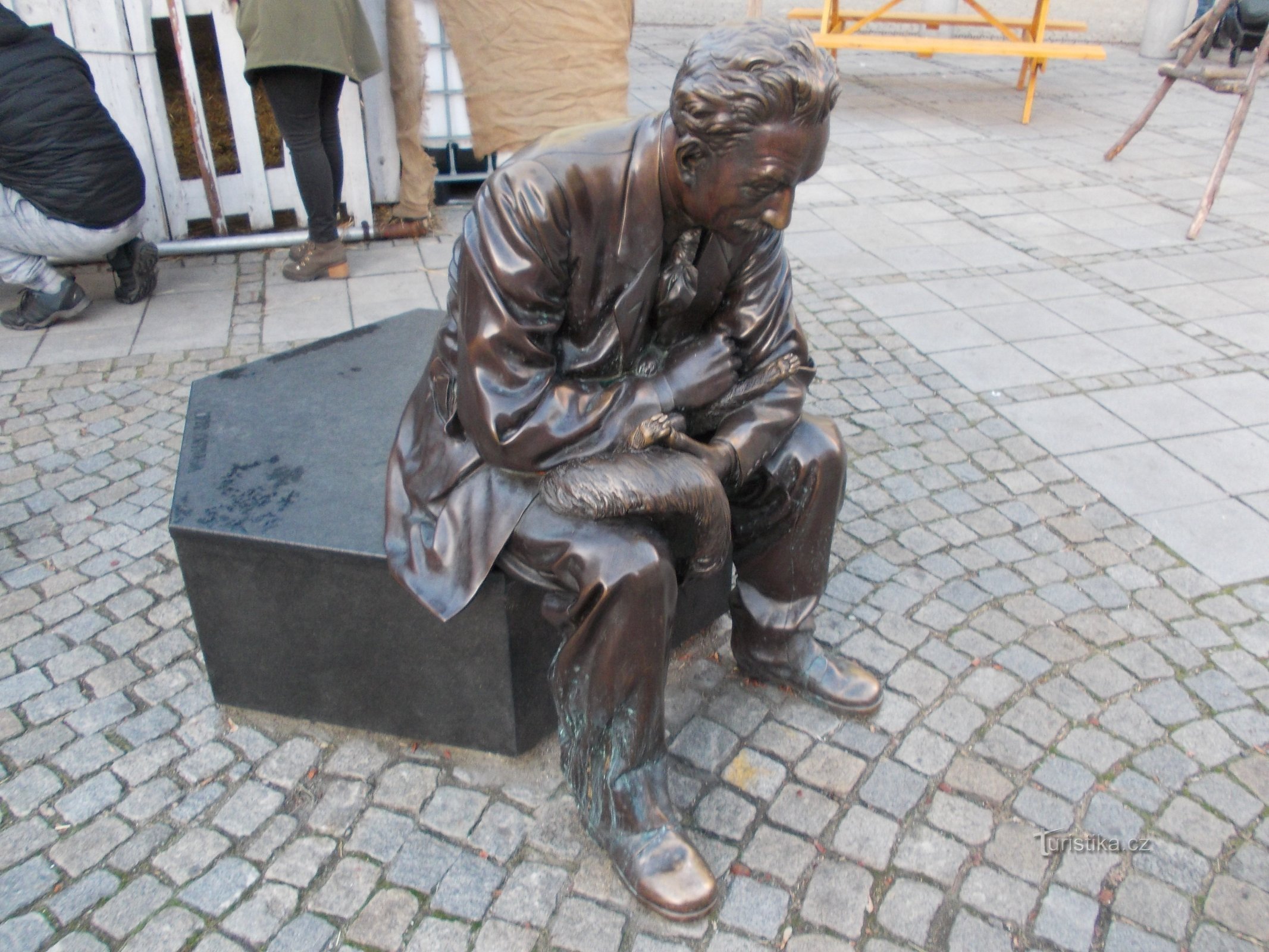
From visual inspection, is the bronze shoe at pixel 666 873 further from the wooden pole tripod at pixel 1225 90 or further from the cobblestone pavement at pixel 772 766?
the wooden pole tripod at pixel 1225 90

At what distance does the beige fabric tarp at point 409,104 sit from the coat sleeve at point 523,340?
4.48 metres

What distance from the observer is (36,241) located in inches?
197

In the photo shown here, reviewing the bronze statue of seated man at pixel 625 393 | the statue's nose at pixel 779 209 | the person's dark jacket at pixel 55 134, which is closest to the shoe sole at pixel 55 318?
the person's dark jacket at pixel 55 134

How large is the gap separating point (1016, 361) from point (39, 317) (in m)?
4.74

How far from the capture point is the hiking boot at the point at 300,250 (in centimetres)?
573

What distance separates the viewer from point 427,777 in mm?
2641

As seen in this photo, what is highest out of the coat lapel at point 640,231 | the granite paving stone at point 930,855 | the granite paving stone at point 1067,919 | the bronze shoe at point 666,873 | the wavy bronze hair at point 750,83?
the wavy bronze hair at point 750,83

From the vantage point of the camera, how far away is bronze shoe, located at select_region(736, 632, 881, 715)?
282 centimetres

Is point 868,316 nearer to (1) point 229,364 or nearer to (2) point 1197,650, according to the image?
(2) point 1197,650

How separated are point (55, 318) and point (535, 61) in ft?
9.77

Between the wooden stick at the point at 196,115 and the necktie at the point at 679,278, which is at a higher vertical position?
the necktie at the point at 679,278

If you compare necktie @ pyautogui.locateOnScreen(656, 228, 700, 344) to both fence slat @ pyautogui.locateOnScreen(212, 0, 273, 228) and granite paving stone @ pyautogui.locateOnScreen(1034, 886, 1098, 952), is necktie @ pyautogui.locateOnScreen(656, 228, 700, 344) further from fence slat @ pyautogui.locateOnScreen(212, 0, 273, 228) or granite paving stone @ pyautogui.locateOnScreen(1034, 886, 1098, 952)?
fence slat @ pyautogui.locateOnScreen(212, 0, 273, 228)

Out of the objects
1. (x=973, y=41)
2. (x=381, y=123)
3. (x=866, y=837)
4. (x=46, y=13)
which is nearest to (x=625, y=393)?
(x=866, y=837)

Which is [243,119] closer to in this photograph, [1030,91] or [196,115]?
[196,115]
